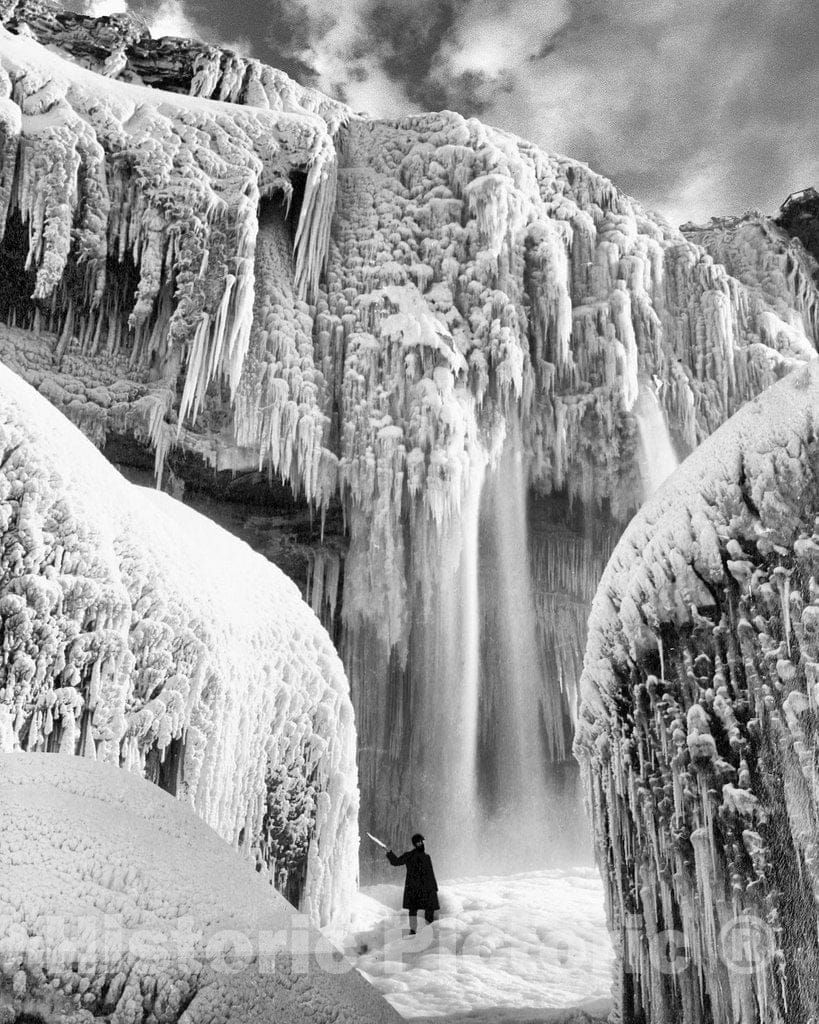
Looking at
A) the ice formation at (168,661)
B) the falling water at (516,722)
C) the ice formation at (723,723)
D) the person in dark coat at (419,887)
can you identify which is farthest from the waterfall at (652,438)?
the ice formation at (723,723)

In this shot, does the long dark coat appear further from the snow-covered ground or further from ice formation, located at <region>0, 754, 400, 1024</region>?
ice formation, located at <region>0, 754, 400, 1024</region>

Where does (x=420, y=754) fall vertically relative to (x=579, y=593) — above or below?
below

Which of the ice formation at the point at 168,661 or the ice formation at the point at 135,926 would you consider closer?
the ice formation at the point at 135,926

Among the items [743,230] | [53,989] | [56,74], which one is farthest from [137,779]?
[743,230]

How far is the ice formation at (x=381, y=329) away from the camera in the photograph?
1130cm

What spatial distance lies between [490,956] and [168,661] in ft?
8.65

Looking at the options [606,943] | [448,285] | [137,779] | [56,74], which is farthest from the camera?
[448,285]

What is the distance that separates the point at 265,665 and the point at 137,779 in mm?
2948

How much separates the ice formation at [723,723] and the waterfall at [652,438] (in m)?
8.87

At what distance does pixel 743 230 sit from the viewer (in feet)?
52.9

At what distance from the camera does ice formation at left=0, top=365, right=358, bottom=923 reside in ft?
15.4

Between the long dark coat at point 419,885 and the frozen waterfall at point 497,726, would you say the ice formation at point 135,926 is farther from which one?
the frozen waterfall at point 497,726

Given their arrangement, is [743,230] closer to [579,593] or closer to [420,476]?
[579,593]

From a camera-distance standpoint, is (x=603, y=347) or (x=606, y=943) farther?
(x=603, y=347)
